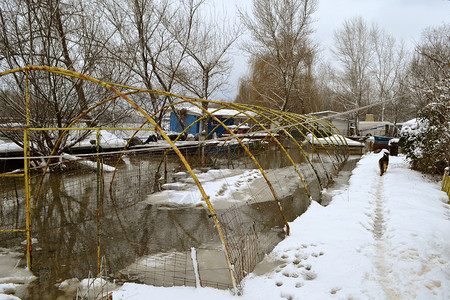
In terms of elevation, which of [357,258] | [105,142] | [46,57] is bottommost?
[357,258]

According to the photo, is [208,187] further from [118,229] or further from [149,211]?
[118,229]

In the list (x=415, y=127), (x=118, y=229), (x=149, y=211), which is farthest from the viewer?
(x=415, y=127)

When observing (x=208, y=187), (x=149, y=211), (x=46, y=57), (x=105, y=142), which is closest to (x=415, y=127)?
(x=208, y=187)

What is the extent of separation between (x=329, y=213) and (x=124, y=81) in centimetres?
1068

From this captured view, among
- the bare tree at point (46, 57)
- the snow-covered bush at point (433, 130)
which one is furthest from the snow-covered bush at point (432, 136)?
the bare tree at point (46, 57)

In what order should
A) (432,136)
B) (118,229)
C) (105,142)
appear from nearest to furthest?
1. (118,229)
2. (432,136)
3. (105,142)

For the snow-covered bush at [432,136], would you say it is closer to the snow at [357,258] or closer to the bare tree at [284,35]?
Result: the snow at [357,258]

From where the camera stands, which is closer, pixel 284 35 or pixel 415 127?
pixel 415 127

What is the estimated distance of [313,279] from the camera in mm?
3936

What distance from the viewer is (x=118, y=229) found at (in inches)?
240

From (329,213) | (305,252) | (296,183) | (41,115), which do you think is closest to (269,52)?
(296,183)

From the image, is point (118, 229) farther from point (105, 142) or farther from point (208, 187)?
point (105, 142)

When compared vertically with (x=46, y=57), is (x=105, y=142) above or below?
below

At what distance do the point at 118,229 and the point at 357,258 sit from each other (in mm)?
4586
